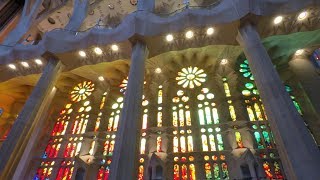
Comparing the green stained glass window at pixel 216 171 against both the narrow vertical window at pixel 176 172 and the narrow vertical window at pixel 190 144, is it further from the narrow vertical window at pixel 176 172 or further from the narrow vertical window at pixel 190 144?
the narrow vertical window at pixel 176 172

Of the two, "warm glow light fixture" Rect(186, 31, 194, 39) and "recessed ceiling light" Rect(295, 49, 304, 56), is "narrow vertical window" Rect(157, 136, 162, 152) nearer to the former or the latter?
"warm glow light fixture" Rect(186, 31, 194, 39)

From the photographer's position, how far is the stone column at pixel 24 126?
716cm

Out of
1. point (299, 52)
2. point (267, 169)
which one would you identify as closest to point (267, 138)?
point (267, 169)

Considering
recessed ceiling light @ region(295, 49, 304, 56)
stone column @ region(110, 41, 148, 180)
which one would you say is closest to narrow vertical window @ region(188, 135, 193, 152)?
stone column @ region(110, 41, 148, 180)

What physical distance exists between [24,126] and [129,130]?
3899mm

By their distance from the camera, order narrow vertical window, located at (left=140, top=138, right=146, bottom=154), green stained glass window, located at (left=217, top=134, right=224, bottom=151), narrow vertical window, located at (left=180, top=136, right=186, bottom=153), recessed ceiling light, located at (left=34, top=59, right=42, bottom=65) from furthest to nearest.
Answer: recessed ceiling light, located at (left=34, top=59, right=42, bottom=65), narrow vertical window, located at (left=140, top=138, right=146, bottom=154), narrow vertical window, located at (left=180, top=136, right=186, bottom=153), green stained glass window, located at (left=217, top=134, right=224, bottom=151)

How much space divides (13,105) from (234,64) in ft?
40.4

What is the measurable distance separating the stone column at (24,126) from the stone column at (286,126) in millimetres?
7478

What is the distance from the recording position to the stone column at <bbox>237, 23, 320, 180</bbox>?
509cm

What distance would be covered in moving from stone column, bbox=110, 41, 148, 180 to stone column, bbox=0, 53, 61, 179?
11.4ft

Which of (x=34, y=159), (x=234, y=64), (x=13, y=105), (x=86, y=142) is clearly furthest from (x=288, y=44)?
(x=13, y=105)

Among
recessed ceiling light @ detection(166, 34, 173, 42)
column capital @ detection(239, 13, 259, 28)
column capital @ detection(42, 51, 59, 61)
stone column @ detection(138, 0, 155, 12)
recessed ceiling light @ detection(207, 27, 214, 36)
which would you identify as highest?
stone column @ detection(138, 0, 155, 12)

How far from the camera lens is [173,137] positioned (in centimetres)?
1037

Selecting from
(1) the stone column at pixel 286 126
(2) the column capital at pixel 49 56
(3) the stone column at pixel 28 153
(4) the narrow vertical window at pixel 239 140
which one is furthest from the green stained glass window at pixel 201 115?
(2) the column capital at pixel 49 56
